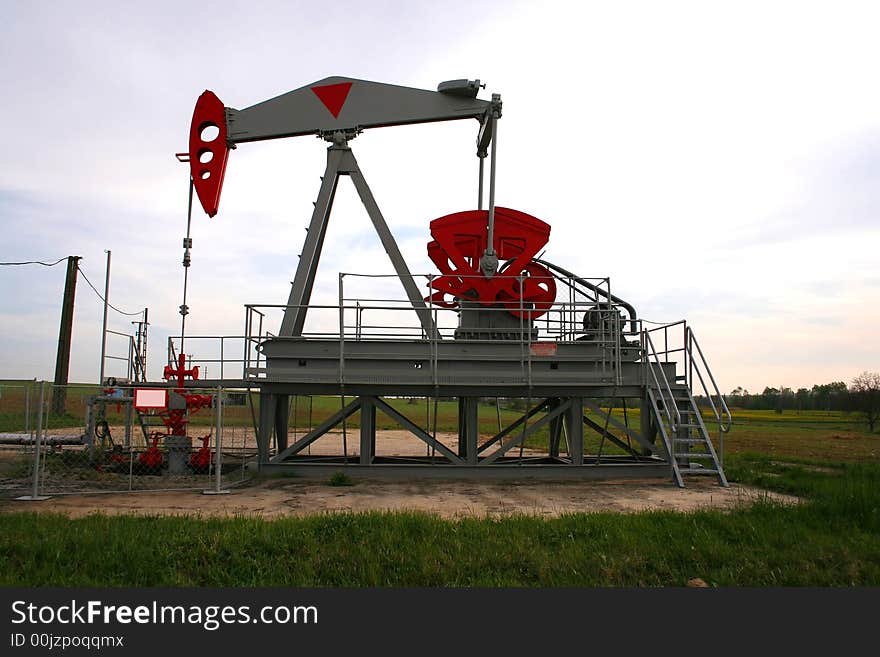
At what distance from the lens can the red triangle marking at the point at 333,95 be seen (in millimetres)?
11281

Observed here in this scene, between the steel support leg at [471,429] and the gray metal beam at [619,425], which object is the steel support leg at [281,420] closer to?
the steel support leg at [471,429]

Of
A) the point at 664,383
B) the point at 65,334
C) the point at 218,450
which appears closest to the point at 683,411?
the point at 664,383

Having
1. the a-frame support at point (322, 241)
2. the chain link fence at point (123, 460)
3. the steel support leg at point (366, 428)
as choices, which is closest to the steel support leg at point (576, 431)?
the a-frame support at point (322, 241)

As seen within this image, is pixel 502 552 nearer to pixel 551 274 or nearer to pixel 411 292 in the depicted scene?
pixel 411 292

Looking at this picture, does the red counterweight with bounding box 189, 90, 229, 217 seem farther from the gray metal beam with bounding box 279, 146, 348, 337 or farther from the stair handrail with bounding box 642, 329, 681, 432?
the stair handrail with bounding box 642, 329, 681, 432

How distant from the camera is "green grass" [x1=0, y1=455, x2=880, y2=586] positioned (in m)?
5.10

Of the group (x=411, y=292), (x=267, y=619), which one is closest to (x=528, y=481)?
(x=411, y=292)

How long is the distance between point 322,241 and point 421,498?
5.05 m

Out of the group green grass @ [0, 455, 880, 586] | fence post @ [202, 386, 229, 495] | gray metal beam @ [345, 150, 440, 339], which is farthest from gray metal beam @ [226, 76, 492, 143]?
green grass @ [0, 455, 880, 586]

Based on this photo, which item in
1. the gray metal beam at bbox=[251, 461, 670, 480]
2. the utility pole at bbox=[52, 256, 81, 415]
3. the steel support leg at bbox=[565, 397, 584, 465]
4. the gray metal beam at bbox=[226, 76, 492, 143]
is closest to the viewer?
the gray metal beam at bbox=[251, 461, 670, 480]

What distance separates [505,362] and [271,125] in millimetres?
5897

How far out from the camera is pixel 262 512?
25.1 feet

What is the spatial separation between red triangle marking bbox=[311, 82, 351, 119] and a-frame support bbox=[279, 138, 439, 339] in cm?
57

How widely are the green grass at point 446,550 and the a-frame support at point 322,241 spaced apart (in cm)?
465
